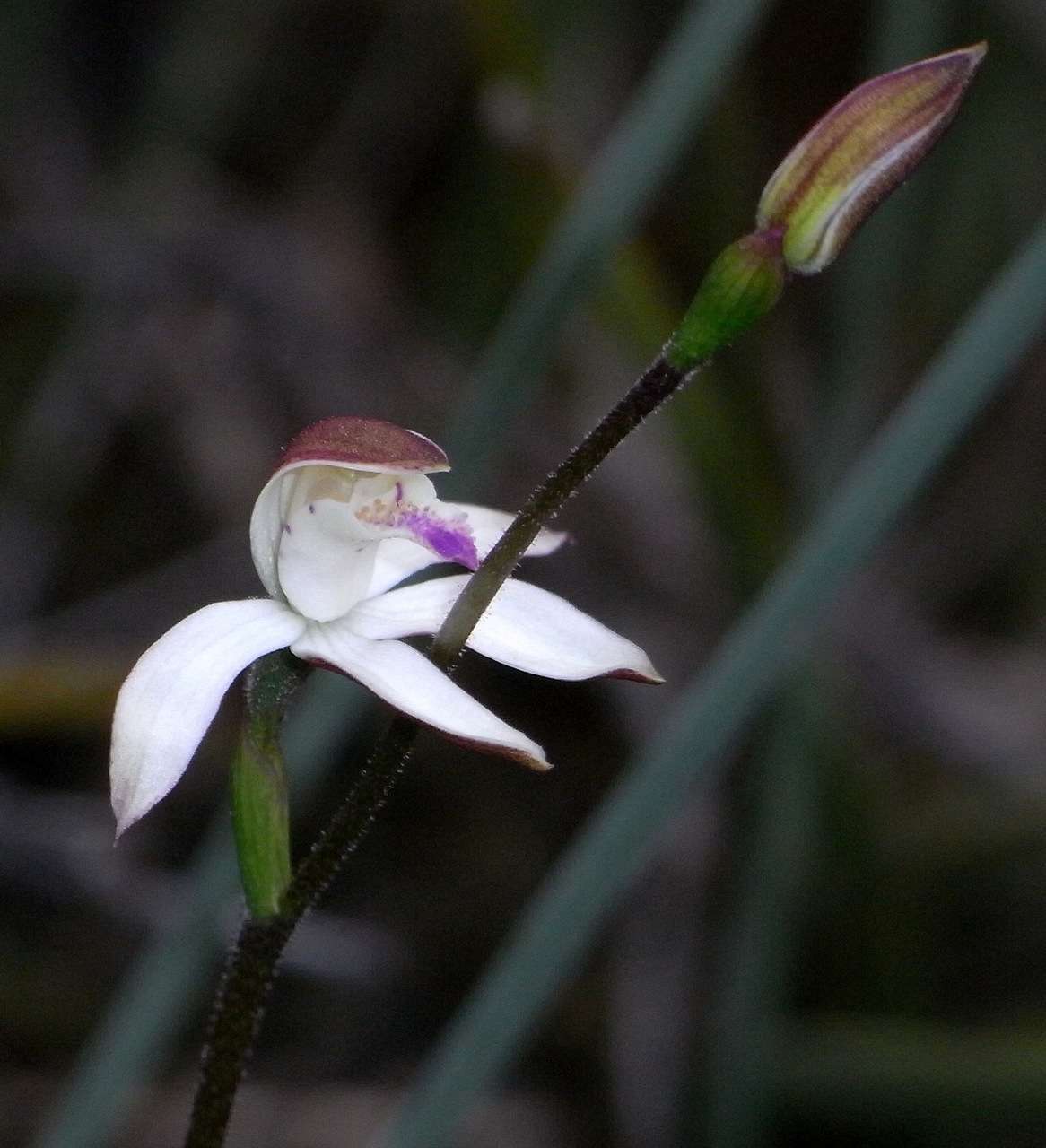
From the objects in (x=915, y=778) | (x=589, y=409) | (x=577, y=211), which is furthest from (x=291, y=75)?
(x=915, y=778)

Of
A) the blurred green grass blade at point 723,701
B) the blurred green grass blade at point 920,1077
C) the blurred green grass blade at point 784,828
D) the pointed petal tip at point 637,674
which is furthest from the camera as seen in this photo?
the blurred green grass blade at point 784,828

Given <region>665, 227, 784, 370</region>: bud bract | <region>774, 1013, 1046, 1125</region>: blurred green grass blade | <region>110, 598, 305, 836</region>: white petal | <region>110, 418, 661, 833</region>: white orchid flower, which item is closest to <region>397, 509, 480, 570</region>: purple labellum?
<region>110, 418, 661, 833</region>: white orchid flower

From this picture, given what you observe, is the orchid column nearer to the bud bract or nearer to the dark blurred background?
the bud bract

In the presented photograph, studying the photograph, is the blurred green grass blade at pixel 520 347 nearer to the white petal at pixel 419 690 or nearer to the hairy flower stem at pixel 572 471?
the white petal at pixel 419 690

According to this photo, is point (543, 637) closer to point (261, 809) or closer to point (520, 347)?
point (261, 809)

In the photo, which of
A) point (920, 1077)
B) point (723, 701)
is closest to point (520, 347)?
point (723, 701)

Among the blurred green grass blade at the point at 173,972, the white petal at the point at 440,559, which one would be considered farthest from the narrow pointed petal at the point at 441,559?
the blurred green grass blade at the point at 173,972

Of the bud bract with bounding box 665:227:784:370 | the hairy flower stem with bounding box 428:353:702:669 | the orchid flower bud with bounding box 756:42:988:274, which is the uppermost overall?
Result: the orchid flower bud with bounding box 756:42:988:274
